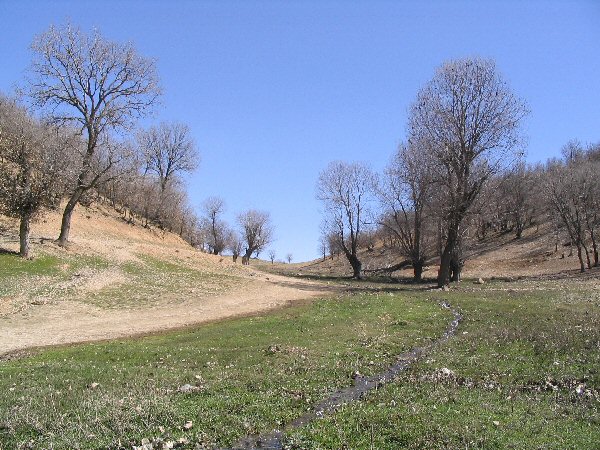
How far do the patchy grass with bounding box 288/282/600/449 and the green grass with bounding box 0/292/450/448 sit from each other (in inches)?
73.8

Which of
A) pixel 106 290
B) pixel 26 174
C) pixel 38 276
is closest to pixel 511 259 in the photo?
pixel 106 290

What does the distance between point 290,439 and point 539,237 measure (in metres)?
99.8

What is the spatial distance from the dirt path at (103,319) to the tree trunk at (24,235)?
10.00m

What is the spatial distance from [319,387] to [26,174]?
32896mm

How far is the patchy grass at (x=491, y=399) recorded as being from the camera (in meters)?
10.3

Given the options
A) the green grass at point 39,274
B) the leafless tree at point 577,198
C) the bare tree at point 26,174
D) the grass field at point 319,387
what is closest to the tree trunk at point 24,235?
the bare tree at point 26,174

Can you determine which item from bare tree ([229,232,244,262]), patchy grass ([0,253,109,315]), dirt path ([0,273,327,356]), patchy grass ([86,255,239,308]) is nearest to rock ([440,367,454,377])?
dirt path ([0,273,327,356])

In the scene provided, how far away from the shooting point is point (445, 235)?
5481cm

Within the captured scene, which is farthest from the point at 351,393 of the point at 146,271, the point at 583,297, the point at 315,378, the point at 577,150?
the point at 577,150

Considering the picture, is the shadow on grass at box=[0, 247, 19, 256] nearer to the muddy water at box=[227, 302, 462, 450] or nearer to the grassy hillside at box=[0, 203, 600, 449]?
the grassy hillside at box=[0, 203, 600, 449]

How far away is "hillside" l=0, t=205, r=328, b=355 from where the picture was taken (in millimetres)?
27500

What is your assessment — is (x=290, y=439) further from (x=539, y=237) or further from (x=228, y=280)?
(x=539, y=237)

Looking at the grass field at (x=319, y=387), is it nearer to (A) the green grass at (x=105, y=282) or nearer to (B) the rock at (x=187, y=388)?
(B) the rock at (x=187, y=388)

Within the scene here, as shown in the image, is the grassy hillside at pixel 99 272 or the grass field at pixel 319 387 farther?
the grassy hillside at pixel 99 272
